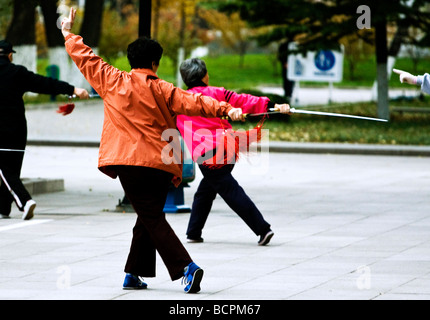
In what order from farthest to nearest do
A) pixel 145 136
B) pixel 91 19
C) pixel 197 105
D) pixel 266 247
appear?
pixel 91 19
pixel 266 247
pixel 145 136
pixel 197 105

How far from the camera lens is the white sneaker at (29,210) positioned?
32.9 feet

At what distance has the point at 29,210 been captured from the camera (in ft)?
33.0

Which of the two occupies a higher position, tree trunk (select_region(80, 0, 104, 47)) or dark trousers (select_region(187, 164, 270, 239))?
tree trunk (select_region(80, 0, 104, 47))

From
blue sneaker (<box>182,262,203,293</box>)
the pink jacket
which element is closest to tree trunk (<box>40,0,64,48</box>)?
the pink jacket

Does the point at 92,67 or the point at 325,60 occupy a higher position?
the point at 92,67

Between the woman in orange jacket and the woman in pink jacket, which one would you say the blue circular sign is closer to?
the woman in pink jacket

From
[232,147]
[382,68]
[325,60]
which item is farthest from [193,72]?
[325,60]

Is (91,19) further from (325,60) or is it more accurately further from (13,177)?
(13,177)

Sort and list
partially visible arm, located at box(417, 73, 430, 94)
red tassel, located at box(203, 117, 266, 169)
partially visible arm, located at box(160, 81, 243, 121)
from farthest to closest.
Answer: red tassel, located at box(203, 117, 266, 169) < partially visible arm, located at box(417, 73, 430, 94) < partially visible arm, located at box(160, 81, 243, 121)

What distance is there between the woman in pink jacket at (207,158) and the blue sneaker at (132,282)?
6.05ft

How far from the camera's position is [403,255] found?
8047mm

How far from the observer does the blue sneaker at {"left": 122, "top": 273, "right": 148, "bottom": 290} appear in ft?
21.8

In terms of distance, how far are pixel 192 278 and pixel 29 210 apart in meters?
4.04
